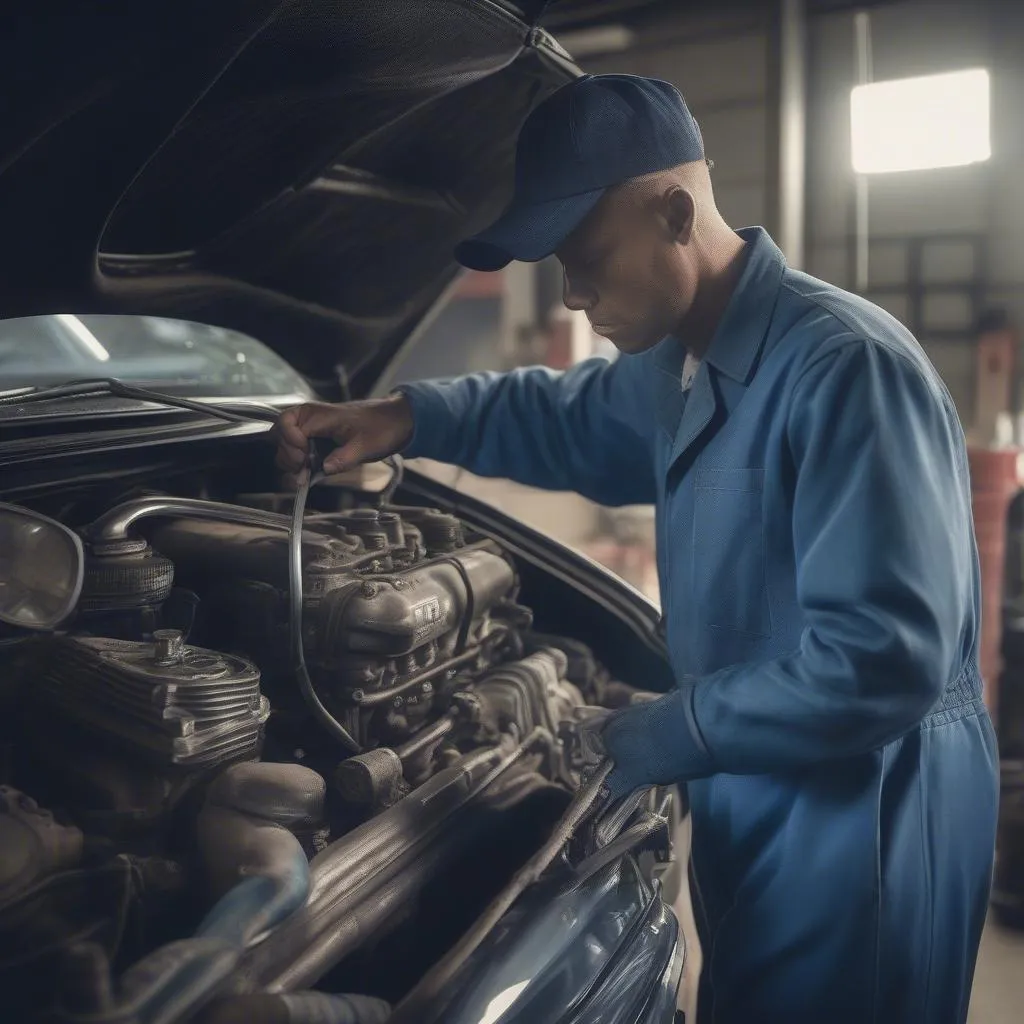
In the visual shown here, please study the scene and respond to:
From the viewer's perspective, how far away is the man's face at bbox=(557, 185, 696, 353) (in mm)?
1376

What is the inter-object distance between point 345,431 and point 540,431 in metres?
0.40

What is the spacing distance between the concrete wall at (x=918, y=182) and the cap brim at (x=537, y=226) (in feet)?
15.6

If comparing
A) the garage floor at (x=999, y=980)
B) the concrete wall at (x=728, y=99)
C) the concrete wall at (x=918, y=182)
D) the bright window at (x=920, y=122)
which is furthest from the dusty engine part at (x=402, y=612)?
the concrete wall at (x=728, y=99)

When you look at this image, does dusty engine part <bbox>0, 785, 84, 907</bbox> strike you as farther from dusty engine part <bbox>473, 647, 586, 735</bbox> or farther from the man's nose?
the man's nose

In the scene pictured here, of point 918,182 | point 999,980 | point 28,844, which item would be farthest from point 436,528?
point 918,182

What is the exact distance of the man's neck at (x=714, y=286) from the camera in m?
1.45

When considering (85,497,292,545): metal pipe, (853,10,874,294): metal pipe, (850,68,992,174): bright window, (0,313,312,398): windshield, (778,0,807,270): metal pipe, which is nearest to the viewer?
(85,497,292,545): metal pipe

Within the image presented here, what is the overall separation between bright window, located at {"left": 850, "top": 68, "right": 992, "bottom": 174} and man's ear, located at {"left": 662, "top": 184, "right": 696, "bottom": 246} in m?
4.30

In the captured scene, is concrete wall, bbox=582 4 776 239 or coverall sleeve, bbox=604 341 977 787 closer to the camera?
coverall sleeve, bbox=604 341 977 787

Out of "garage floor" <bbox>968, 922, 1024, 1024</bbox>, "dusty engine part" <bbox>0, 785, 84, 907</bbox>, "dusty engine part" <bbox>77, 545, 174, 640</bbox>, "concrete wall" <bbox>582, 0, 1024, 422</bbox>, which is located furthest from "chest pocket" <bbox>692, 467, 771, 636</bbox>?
"concrete wall" <bbox>582, 0, 1024, 422</bbox>

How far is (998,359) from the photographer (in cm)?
525

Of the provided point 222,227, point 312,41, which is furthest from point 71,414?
point 312,41

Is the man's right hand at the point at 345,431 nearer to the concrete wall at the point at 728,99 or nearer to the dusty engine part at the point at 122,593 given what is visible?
the dusty engine part at the point at 122,593

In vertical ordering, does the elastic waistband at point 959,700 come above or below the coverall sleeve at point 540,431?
below
